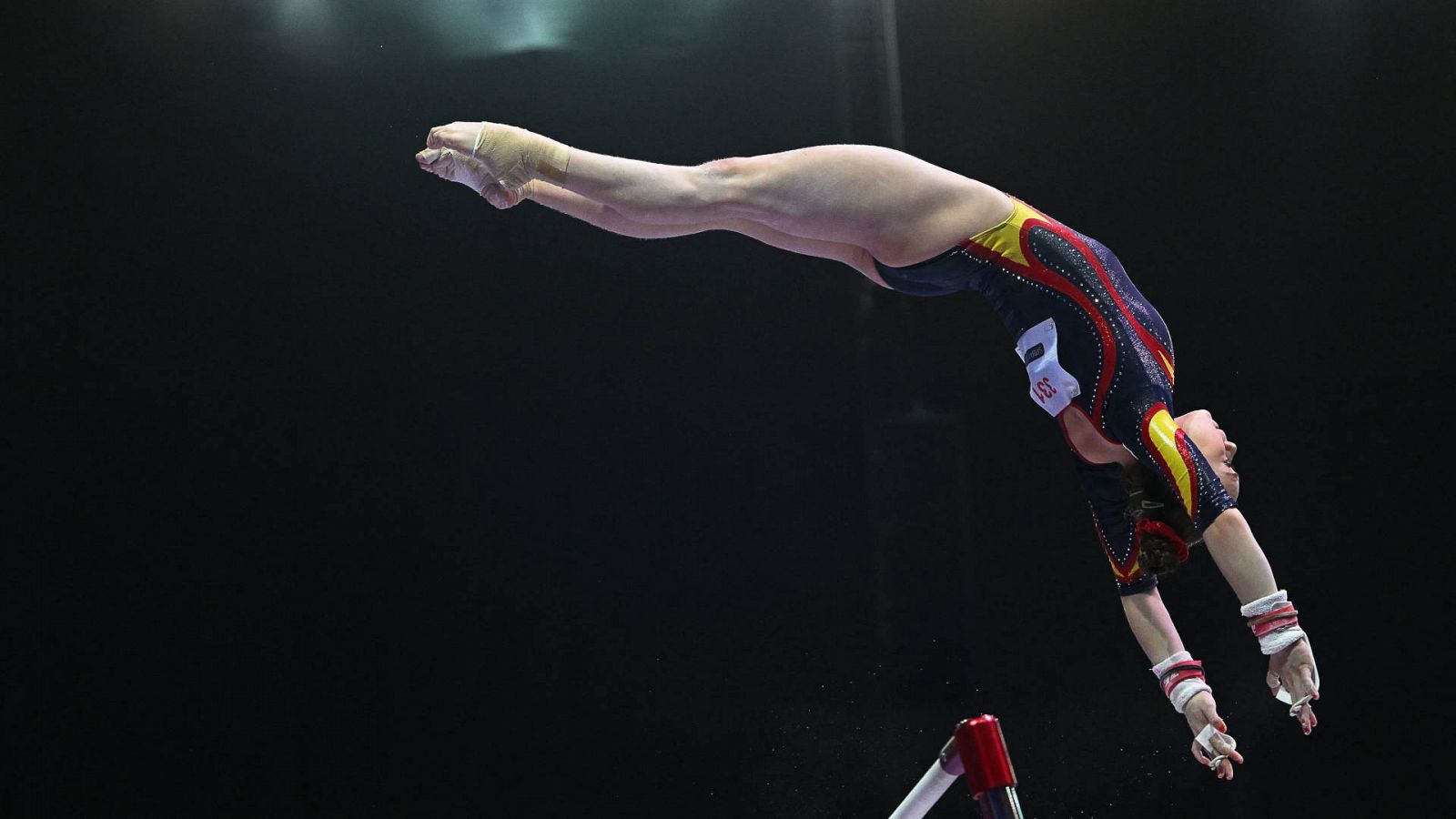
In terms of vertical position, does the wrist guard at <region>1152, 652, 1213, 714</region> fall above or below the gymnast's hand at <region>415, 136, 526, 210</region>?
below

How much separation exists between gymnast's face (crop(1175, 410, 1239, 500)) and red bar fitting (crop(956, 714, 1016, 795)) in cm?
130

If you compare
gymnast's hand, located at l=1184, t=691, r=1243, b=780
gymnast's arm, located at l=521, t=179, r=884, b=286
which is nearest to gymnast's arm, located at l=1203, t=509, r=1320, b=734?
gymnast's hand, located at l=1184, t=691, r=1243, b=780

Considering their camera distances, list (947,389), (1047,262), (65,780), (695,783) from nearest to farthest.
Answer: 1. (1047,262)
2. (65,780)
3. (695,783)
4. (947,389)

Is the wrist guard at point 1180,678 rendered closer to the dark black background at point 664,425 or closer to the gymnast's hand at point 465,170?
the dark black background at point 664,425

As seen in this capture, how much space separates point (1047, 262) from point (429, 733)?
7.32 ft

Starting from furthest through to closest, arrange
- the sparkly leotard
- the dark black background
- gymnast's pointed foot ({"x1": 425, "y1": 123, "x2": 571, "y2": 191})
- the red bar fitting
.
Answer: the dark black background
the sparkly leotard
gymnast's pointed foot ({"x1": 425, "y1": 123, "x2": 571, "y2": 191})
the red bar fitting

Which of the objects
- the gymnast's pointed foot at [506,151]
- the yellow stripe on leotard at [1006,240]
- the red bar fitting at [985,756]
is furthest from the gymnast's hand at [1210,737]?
the gymnast's pointed foot at [506,151]

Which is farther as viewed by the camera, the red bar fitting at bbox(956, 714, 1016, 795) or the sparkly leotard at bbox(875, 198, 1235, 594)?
the sparkly leotard at bbox(875, 198, 1235, 594)

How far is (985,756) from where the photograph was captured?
5.20 feet

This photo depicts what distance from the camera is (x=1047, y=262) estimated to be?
268cm

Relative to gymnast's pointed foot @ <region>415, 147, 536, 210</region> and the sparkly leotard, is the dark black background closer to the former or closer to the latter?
the sparkly leotard

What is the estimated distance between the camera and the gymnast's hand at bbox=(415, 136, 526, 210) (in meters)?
2.30

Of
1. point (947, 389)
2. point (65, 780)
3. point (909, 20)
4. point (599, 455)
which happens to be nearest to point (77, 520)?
point (65, 780)

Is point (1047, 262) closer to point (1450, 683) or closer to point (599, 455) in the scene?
point (599, 455)
